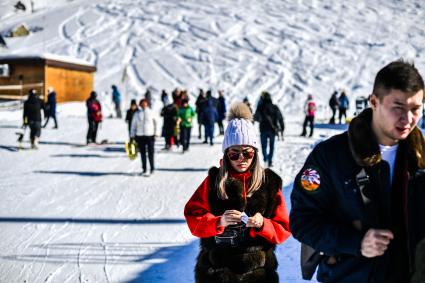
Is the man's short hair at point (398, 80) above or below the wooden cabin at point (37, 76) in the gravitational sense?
below

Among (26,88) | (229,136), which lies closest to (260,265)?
(229,136)

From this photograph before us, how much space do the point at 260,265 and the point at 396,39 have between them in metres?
47.9

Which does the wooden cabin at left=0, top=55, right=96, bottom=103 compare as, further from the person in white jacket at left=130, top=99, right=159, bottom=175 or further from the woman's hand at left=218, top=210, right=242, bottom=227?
the woman's hand at left=218, top=210, right=242, bottom=227

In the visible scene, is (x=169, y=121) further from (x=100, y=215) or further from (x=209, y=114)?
(x=100, y=215)

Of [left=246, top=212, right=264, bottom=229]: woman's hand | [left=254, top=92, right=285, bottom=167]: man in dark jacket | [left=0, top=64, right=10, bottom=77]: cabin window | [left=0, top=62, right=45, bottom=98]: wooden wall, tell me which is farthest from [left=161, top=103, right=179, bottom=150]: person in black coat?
[left=0, top=64, right=10, bottom=77]: cabin window

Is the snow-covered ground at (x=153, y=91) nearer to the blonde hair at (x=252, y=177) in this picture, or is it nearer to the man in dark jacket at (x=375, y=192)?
the blonde hair at (x=252, y=177)

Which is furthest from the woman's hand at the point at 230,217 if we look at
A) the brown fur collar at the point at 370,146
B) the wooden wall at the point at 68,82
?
the wooden wall at the point at 68,82

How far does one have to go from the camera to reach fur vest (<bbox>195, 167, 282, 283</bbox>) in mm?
2900

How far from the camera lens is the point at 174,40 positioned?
156ft

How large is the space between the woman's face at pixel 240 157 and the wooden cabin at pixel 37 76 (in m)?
24.8

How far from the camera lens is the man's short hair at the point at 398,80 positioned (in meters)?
1.99

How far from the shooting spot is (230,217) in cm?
278

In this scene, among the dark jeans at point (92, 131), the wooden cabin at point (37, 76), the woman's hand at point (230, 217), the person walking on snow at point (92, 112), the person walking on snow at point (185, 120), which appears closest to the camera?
the woman's hand at point (230, 217)

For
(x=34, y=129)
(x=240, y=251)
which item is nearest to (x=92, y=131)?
(x=34, y=129)
